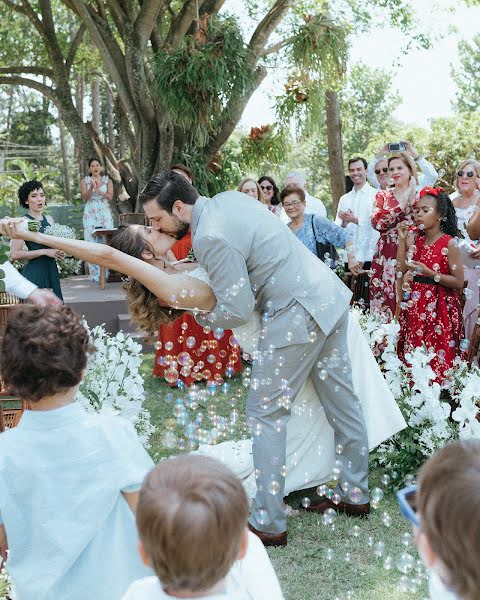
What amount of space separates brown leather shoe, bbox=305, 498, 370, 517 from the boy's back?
2024 mm

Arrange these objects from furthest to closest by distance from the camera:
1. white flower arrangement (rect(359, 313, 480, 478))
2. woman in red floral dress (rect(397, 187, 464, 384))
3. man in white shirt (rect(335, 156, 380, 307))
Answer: man in white shirt (rect(335, 156, 380, 307)) → woman in red floral dress (rect(397, 187, 464, 384)) → white flower arrangement (rect(359, 313, 480, 478))

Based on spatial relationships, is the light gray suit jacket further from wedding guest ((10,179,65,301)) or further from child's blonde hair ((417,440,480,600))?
wedding guest ((10,179,65,301))

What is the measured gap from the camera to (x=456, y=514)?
125cm

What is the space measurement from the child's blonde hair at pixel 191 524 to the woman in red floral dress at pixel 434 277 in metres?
3.98

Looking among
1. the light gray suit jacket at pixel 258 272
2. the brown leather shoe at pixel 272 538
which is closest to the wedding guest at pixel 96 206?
the light gray suit jacket at pixel 258 272

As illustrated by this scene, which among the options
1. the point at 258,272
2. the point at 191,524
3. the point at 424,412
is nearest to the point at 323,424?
the point at 424,412

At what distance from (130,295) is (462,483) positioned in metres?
2.61

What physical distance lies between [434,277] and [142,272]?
101 inches

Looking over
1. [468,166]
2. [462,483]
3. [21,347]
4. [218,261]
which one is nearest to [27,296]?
[218,261]

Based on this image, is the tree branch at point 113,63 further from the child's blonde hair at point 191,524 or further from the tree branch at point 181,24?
the child's blonde hair at point 191,524

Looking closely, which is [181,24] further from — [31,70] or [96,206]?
[31,70]

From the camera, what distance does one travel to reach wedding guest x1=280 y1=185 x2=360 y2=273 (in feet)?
21.6

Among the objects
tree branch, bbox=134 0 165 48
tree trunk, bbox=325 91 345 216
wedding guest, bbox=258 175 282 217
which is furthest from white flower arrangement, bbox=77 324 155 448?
tree trunk, bbox=325 91 345 216

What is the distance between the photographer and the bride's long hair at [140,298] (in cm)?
365
